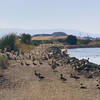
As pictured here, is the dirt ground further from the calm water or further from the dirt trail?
the calm water

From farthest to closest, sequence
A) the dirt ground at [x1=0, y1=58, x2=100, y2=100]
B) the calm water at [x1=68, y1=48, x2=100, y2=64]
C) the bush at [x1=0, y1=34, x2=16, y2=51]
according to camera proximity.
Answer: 1. the calm water at [x1=68, y1=48, x2=100, y2=64]
2. the bush at [x1=0, y1=34, x2=16, y2=51]
3. the dirt ground at [x1=0, y1=58, x2=100, y2=100]

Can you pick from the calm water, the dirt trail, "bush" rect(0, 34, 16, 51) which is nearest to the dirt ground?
the dirt trail

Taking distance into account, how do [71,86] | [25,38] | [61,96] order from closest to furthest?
1. [61,96]
2. [71,86]
3. [25,38]

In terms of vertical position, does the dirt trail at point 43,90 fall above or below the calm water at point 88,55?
above

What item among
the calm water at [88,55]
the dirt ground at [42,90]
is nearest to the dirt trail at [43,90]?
the dirt ground at [42,90]

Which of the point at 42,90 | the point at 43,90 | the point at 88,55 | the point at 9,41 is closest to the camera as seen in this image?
the point at 42,90

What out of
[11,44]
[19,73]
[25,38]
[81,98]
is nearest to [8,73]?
[19,73]

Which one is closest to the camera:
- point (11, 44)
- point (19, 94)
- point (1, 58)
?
point (19, 94)

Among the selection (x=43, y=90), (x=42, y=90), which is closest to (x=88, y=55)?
(x=43, y=90)

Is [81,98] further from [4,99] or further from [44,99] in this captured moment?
[4,99]

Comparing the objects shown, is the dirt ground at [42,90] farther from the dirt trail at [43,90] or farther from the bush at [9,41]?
the bush at [9,41]

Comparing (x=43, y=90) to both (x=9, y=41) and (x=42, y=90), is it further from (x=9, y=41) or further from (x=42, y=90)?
(x=9, y=41)

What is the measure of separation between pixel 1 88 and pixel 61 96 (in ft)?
12.2

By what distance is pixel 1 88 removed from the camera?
15141 mm
